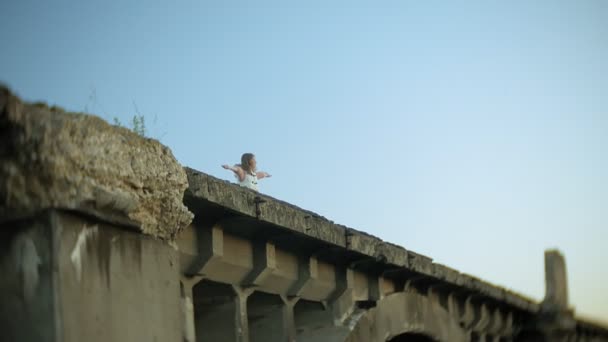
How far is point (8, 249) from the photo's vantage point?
4.59 meters

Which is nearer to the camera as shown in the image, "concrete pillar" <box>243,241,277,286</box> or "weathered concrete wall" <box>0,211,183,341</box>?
"weathered concrete wall" <box>0,211,183,341</box>

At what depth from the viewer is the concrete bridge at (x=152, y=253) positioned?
4.47 m

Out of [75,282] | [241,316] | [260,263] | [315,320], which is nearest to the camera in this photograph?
[75,282]

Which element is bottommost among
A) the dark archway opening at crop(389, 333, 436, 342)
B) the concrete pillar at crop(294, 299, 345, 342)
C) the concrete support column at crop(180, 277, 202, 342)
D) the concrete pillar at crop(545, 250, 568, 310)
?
the concrete support column at crop(180, 277, 202, 342)

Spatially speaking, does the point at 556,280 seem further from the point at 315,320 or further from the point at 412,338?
the point at 315,320

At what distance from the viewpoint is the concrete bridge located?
14.7ft

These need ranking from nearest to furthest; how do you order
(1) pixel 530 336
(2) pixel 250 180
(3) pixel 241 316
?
(3) pixel 241 316 → (2) pixel 250 180 → (1) pixel 530 336

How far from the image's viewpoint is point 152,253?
535 centimetres

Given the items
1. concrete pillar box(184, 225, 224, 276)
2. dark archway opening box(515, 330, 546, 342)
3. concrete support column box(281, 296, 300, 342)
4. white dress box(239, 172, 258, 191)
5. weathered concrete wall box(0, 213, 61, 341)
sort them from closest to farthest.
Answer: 1. weathered concrete wall box(0, 213, 61, 341)
2. concrete pillar box(184, 225, 224, 276)
3. concrete support column box(281, 296, 300, 342)
4. white dress box(239, 172, 258, 191)
5. dark archway opening box(515, 330, 546, 342)

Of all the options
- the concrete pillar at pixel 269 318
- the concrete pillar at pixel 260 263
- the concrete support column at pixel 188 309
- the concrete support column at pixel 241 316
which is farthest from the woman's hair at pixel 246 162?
the concrete support column at pixel 188 309

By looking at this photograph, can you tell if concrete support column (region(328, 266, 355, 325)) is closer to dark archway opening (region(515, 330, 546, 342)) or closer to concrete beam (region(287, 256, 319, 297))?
concrete beam (region(287, 256, 319, 297))

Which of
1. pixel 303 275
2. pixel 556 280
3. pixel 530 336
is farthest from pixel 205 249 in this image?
pixel 556 280

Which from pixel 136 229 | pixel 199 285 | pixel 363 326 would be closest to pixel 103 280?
pixel 136 229

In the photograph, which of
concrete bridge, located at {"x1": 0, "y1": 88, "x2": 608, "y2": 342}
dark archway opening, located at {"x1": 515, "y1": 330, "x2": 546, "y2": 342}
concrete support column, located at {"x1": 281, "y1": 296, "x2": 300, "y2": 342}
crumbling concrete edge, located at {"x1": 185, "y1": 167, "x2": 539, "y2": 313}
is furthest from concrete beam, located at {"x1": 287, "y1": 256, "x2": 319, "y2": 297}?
dark archway opening, located at {"x1": 515, "y1": 330, "x2": 546, "y2": 342}
